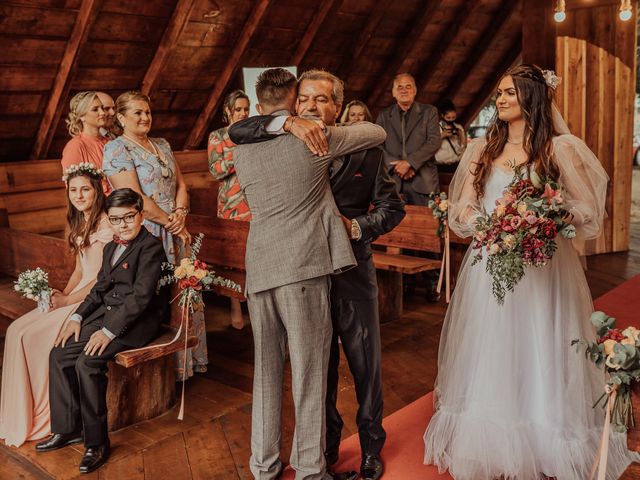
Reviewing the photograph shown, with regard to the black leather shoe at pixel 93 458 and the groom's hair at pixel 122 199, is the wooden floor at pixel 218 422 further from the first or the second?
the groom's hair at pixel 122 199

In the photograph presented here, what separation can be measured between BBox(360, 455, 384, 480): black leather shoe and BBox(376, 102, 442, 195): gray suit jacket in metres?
3.24

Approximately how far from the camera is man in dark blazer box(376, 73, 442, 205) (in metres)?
5.84

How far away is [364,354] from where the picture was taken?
291 centimetres

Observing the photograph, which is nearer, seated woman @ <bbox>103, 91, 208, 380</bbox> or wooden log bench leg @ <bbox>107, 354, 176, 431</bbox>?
wooden log bench leg @ <bbox>107, 354, 176, 431</bbox>

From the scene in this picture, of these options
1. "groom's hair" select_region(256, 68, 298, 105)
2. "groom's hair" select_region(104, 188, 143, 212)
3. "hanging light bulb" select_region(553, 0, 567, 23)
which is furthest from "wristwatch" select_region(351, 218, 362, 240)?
"hanging light bulb" select_region(553, 0, 567, 23)

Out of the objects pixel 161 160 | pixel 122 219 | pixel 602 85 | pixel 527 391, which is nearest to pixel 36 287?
pixel 122 219

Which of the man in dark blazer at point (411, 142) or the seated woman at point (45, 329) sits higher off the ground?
the man in dark blazer at point (411, 142)

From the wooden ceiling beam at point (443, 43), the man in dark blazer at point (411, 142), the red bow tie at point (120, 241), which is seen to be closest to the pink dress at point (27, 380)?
the red bow tie at point (120, 241)

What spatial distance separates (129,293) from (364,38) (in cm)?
481

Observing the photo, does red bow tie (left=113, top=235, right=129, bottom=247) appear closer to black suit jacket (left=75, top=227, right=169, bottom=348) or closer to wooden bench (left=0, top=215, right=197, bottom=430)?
black suit jacket (left=75, top=227, right=169, bottom=348)

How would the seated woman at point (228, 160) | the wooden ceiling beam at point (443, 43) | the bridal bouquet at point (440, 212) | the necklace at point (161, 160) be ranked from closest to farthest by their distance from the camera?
the necklace at point (161, 160) < the seated woman at point (228, 160) < the bridal bouquet at point (440, 212) < the wooden ceiling beam at point (443, 43)

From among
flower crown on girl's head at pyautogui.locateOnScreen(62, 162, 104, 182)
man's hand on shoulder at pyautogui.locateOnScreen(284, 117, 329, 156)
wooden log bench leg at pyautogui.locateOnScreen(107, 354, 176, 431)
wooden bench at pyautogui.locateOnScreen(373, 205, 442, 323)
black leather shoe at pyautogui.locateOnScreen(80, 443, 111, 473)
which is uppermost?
man's hand on shoulder at pyautogui.locateOnScreen(284, 117, 329, 156)

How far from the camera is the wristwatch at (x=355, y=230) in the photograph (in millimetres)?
2719

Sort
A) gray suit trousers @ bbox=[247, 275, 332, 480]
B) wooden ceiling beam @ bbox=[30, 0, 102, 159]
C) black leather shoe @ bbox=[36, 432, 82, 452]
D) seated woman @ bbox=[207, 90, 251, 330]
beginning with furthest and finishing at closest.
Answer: wooden ceiling beam @ bbox=[30, 0, 102, 159] < seated woman @ bbox=[207, 90, 251, 330] < black leather shoe @ bbox=[36, 432, 82, 452] < gray suit trousers @ bbox=[247, 275, 332, 480]
